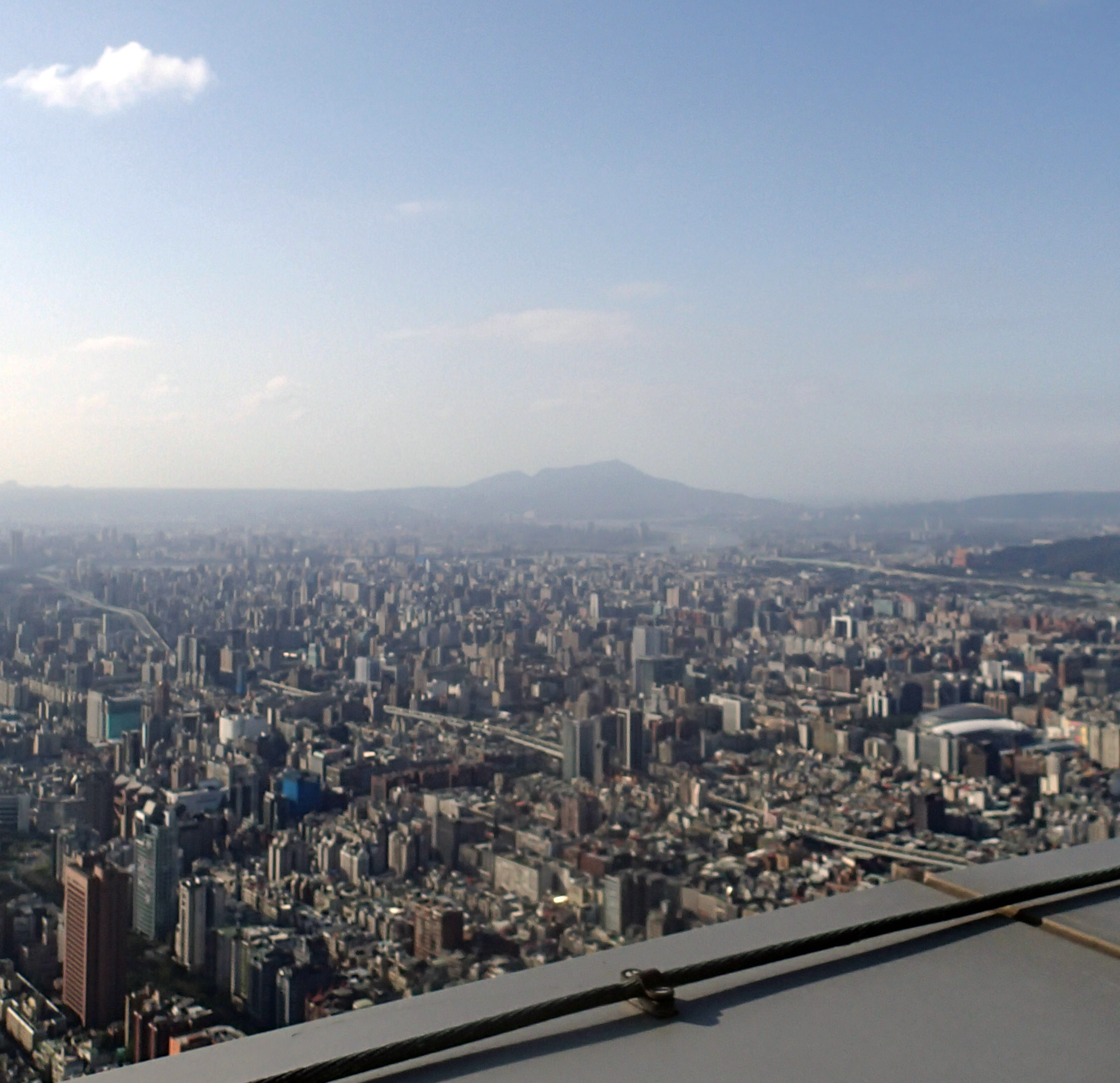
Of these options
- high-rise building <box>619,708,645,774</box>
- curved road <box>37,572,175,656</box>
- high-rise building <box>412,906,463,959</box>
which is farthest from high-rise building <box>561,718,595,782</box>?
curved road <box>37,572,175,656</box>

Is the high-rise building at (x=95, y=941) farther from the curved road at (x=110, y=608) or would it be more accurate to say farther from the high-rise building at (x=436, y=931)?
the curved road at (x=110, y=608)

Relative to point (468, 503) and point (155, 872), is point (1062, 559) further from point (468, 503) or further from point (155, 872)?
point (155, 872)

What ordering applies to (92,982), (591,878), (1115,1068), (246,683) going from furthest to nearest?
(246,683)
(591,878)
(92,982)
(1115,1068)

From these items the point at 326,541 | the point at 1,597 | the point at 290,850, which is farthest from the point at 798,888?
the point at 326,541

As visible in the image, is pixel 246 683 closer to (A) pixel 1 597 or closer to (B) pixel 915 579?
(A) pixel 1 597

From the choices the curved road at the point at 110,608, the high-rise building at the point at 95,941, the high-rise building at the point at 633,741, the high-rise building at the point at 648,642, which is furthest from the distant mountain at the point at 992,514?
the high-rise building at the point at 95,941

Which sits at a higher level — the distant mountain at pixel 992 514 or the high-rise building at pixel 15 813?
the distant mountain at pixel 992 514

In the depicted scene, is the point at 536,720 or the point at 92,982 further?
the point at 536,720
